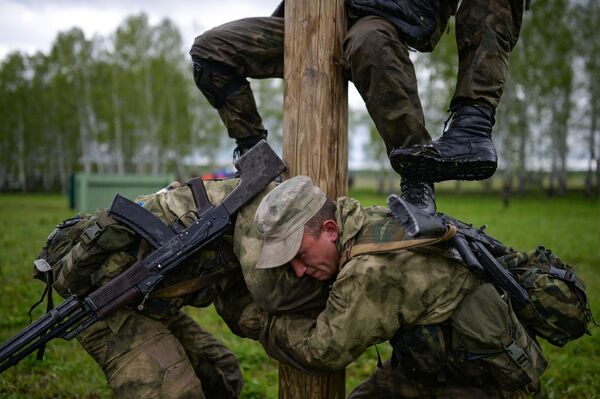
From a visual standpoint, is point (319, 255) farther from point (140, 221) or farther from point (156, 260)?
point (140, 221)

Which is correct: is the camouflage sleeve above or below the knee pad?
below

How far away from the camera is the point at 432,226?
192cm

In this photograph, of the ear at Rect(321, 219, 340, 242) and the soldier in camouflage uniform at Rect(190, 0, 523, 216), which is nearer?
the soldier in camouflage uniform at Rect(190, 0, 523, 216)

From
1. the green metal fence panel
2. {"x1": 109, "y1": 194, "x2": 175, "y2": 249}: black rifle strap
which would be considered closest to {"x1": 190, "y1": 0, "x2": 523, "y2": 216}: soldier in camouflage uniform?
{"x1": 109, "y1": 194, "x2": 175, "y2": 249}: black rifle strap

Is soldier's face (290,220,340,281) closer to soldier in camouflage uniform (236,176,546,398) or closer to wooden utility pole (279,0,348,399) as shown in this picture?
soldier in camouflage uniform (236,176,546,398)

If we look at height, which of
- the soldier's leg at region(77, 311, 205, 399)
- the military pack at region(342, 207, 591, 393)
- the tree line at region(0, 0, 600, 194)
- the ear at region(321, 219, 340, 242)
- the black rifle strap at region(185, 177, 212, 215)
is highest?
the tree line at region(0, 0, 600, 194)

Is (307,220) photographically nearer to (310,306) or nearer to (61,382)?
(310,306)

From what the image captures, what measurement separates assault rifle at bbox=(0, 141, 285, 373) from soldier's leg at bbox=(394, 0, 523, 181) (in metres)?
0.75

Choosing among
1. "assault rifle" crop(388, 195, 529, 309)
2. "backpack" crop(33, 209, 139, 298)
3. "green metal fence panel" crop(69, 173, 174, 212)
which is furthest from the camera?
"green metal fence panel" crop(69, 173, 174, 212)

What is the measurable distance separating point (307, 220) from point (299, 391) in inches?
37.0

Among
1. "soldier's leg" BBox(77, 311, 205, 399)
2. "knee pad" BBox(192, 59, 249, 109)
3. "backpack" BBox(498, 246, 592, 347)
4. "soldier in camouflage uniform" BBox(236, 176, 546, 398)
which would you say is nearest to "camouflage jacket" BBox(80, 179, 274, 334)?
"soldier's leg" BBox(77, 311, 205, 399)

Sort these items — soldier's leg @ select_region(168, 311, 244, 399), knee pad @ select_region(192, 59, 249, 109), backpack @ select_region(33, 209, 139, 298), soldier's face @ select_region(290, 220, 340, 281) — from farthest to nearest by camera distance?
soldier's leg @ select_region(168, 311, 244, 399)
knee pad @ select_region(192, 59, 249, 109)
backpack @ select_region(33, 209, 139, 298)
soldier's face @ select_region(290, 220, 340, 281)

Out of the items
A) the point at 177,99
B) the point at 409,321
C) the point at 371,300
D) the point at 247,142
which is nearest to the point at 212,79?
the point at 247,142

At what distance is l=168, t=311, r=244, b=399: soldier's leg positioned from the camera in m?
3.27
